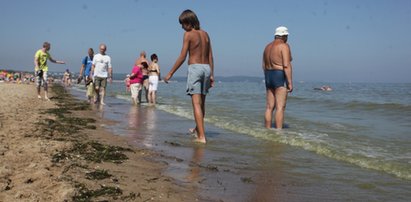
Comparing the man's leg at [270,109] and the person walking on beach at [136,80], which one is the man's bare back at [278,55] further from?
the person walking on beach at [136,80]

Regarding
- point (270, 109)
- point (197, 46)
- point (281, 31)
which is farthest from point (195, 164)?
point (281, 31)

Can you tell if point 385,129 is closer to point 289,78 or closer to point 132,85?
point 289,78

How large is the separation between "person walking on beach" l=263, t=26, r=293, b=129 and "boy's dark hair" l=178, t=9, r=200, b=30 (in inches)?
81.5

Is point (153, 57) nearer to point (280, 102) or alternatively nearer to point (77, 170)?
point (280, 102)

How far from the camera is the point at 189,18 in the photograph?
19.6 feet

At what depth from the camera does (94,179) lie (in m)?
3.27

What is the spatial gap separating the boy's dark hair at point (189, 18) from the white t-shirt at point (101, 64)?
6.49 metres

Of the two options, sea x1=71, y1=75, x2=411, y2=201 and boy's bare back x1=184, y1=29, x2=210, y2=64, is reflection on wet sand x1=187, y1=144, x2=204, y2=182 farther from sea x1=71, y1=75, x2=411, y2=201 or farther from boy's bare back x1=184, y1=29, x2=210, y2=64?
boy's bare back x1=184, y1=29, x2=210, y2=64

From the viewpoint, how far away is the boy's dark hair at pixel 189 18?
5.98 metres

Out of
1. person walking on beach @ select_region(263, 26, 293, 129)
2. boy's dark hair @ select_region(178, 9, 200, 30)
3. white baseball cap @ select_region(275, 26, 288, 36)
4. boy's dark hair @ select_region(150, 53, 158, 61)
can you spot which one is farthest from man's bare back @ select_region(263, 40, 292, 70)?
boy's dark hair @ select_region(150, 53, 158, 61)

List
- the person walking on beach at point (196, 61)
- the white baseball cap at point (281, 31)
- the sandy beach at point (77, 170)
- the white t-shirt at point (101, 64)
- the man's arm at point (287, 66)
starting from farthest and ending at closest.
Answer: the white t-shirt at point (101, 64) → the white baseball cap at point (281, 31) → the man's arm at point (287, 66) → the person walking on beach at point (196, 61) → the sandy beach at point (77, 170)

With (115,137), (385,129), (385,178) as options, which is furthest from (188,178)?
(385,129)

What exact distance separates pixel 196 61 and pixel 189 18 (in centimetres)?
63

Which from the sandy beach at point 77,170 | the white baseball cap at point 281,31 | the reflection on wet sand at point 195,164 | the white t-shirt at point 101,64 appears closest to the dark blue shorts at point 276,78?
the white baseball cap at point 281,31
